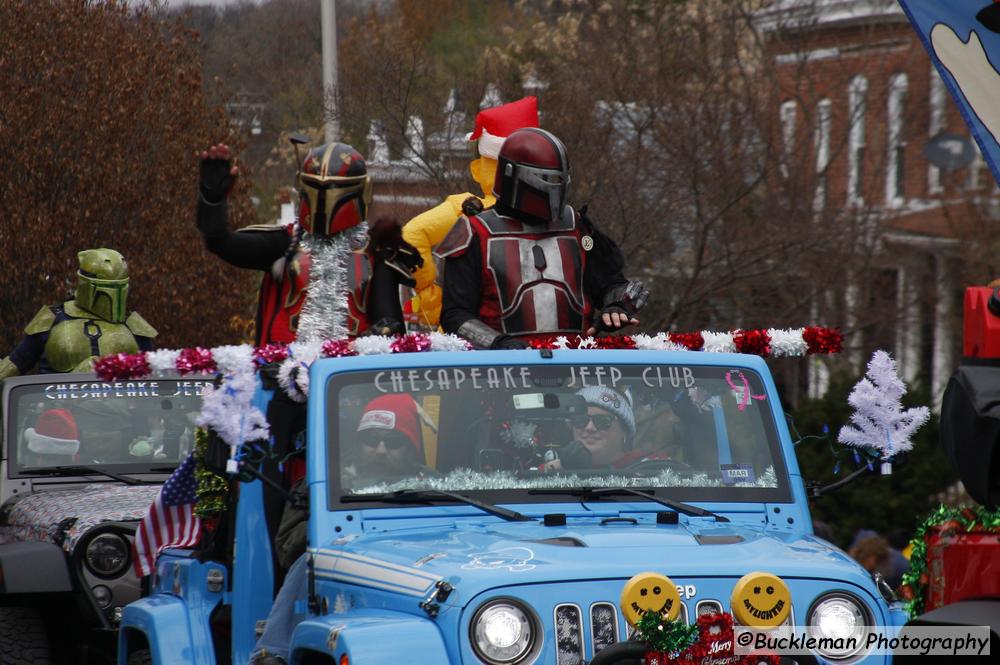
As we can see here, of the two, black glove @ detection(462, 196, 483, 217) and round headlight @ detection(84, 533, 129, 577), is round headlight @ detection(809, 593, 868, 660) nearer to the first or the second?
black glove @ detection(462, 196, 483, 217)

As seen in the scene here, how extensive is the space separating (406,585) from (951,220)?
15.9 m

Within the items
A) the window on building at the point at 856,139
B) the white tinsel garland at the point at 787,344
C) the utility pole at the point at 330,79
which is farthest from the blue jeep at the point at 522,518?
the window on building at the point at 856,139

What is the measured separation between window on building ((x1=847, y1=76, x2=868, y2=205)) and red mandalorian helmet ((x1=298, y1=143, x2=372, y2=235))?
33.1 feet

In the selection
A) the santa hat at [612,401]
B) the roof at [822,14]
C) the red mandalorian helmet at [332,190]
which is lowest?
the santa hat at [612,401]

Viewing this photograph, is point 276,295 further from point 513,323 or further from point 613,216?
point 613,216

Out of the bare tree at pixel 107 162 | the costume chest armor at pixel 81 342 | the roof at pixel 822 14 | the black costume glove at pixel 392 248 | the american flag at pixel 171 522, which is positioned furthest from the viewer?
the roof at pixel 822 14

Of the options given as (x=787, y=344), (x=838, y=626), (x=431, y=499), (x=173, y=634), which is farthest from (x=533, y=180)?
(x=838, y=626)

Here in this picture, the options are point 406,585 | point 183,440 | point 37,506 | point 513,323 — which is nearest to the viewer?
point 406,585

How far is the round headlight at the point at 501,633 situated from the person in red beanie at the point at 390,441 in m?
0.94

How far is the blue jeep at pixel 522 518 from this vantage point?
467 centimetres

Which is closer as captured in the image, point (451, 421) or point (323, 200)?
point (451, 421)

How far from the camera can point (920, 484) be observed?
1524cm

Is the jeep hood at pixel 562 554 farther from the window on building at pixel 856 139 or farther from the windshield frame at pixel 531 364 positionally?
the window on building at pixel 856 139

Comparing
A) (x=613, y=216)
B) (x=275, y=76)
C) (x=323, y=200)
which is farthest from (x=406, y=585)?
(x=275, y=76)
